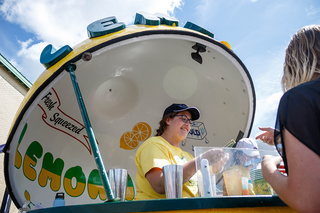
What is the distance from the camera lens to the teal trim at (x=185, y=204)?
1.36 meters

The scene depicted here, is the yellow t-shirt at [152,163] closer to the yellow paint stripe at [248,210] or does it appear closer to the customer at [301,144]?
the yellow paint stripe at [248,210]

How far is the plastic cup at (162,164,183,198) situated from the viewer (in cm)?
165

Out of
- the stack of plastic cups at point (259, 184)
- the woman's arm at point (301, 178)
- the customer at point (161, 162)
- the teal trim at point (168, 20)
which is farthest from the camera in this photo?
the teal trim at point (168, 20)

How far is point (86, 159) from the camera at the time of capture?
3.92 metres

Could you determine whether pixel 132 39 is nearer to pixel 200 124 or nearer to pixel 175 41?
pixel 175 41

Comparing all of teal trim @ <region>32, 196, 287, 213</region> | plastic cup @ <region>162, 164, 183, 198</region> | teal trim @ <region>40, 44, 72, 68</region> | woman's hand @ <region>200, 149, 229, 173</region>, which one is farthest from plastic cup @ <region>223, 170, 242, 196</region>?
teal trim @ <region>40, 44, 72, 68</region>

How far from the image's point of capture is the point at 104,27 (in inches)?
108

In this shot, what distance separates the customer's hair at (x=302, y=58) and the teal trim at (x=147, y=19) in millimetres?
1735

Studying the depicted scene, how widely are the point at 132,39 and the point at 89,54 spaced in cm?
45

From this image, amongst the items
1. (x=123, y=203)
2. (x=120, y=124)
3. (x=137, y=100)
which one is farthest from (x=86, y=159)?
(x=123, y=203)

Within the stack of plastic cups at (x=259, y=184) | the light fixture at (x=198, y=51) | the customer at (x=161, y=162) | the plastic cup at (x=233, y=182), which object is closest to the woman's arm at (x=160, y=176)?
the customer at (x=161, y=162)

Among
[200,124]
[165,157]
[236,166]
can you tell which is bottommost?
[236,166]

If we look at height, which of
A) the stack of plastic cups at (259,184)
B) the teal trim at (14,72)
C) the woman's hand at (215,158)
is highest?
the teal trim at (14,72)

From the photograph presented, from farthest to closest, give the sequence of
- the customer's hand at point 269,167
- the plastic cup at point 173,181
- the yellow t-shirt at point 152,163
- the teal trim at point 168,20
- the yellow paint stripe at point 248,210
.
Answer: the teal trim at point 168,20, the yellow t-shirt at point 152,163, the plastic cup at point 173,181, the yellow paint stripe at point 248,210, the customer's hand at point 269,167
